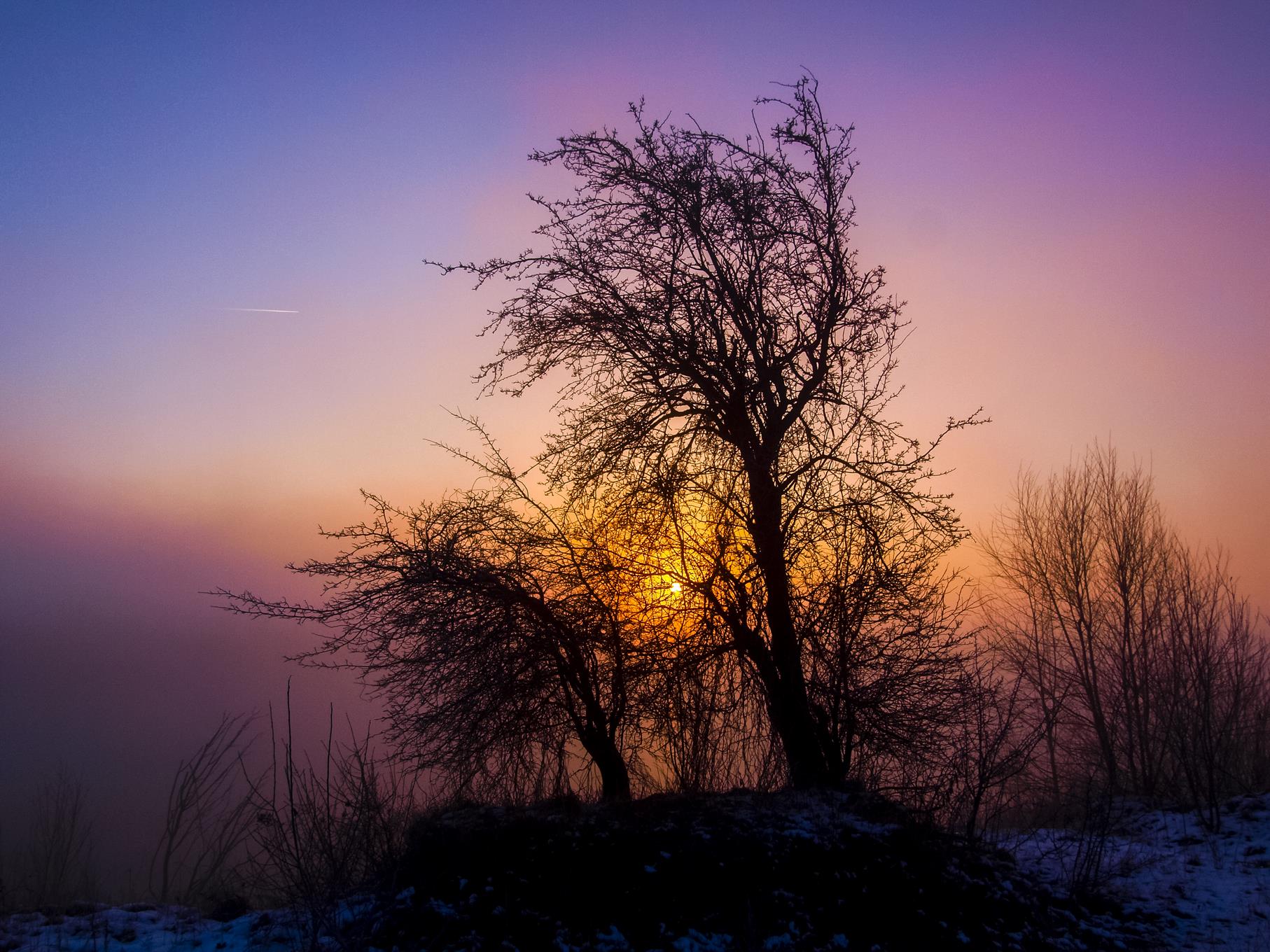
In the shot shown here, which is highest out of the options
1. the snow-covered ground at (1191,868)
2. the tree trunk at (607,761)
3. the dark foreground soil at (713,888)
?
the tree trunk at (607,761)

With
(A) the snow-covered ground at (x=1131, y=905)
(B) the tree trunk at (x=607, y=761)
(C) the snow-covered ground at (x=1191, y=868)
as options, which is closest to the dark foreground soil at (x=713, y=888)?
(A) the snow-covered ground at (x=1131, y=905)

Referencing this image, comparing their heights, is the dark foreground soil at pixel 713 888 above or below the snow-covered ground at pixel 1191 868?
above

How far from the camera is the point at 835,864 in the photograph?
619cm

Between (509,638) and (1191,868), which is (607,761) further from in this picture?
(1191,868)

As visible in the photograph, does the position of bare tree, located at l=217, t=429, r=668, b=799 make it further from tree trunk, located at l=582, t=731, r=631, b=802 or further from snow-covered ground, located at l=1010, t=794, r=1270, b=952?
snow-covered ground, located at l=1010, t=794, r=1270, b=952

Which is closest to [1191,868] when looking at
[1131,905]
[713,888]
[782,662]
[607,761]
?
[1131,905]

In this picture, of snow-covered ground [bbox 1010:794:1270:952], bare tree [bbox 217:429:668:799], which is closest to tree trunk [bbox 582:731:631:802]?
bare tree [bbox 217:429:668:799]

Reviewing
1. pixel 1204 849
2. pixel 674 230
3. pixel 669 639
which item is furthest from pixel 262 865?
pixel 1204 849

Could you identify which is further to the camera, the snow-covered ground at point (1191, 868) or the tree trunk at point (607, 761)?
the tree trunk at point (607, 761)

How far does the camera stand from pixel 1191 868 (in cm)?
834

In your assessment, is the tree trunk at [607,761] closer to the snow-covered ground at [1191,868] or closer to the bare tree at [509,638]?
the bare tree at [509,638]

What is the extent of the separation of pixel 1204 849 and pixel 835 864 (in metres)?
5.51

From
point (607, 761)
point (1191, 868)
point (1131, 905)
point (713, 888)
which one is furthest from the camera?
point (1191, 868)

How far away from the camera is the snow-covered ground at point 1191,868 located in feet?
21.6
